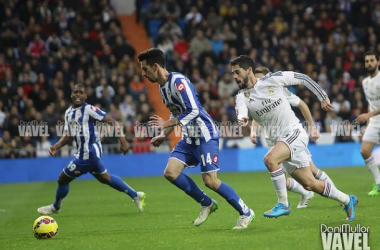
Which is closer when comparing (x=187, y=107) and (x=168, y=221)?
(x=187, y=107)

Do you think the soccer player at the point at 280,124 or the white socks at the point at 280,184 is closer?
the soccer player at the point at 280,124

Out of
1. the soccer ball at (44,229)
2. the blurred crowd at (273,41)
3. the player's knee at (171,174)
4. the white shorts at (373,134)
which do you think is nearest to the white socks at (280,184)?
the player's knee at (171,174)

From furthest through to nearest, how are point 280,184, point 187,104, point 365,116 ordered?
point 365,116 → point 280,184 → point 187,104

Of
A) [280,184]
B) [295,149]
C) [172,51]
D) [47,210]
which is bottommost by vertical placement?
[47,210]

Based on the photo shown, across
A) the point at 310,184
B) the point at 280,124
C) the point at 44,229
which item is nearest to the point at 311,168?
the point at 280,124

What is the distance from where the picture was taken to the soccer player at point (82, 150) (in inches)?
424

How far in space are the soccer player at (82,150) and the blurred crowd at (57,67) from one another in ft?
23.5

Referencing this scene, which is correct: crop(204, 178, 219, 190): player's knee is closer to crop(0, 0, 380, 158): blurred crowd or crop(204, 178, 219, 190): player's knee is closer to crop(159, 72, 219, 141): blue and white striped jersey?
crop(159, 72, 219, 141): blue and white striped jersey

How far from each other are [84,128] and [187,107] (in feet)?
11.4

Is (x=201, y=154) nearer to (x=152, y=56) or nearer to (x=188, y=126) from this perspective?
(x=188, y=126)

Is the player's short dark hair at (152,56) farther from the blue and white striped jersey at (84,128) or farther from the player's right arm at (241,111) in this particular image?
the blue and white striped jersey at (84,128)

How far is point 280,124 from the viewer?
27.8 feet

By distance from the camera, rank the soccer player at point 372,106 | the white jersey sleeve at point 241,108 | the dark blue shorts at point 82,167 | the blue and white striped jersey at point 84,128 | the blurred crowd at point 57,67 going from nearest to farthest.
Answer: the white jersey sleeve at point 241,108
the dark blue shorts at point 82,167
the blue and white striped jersey at point 84,128
the soccer player at point 372,106
the blurred crowd at point 57,67

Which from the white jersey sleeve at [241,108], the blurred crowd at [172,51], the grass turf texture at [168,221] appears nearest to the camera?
the grass turf texture at [168,221]
